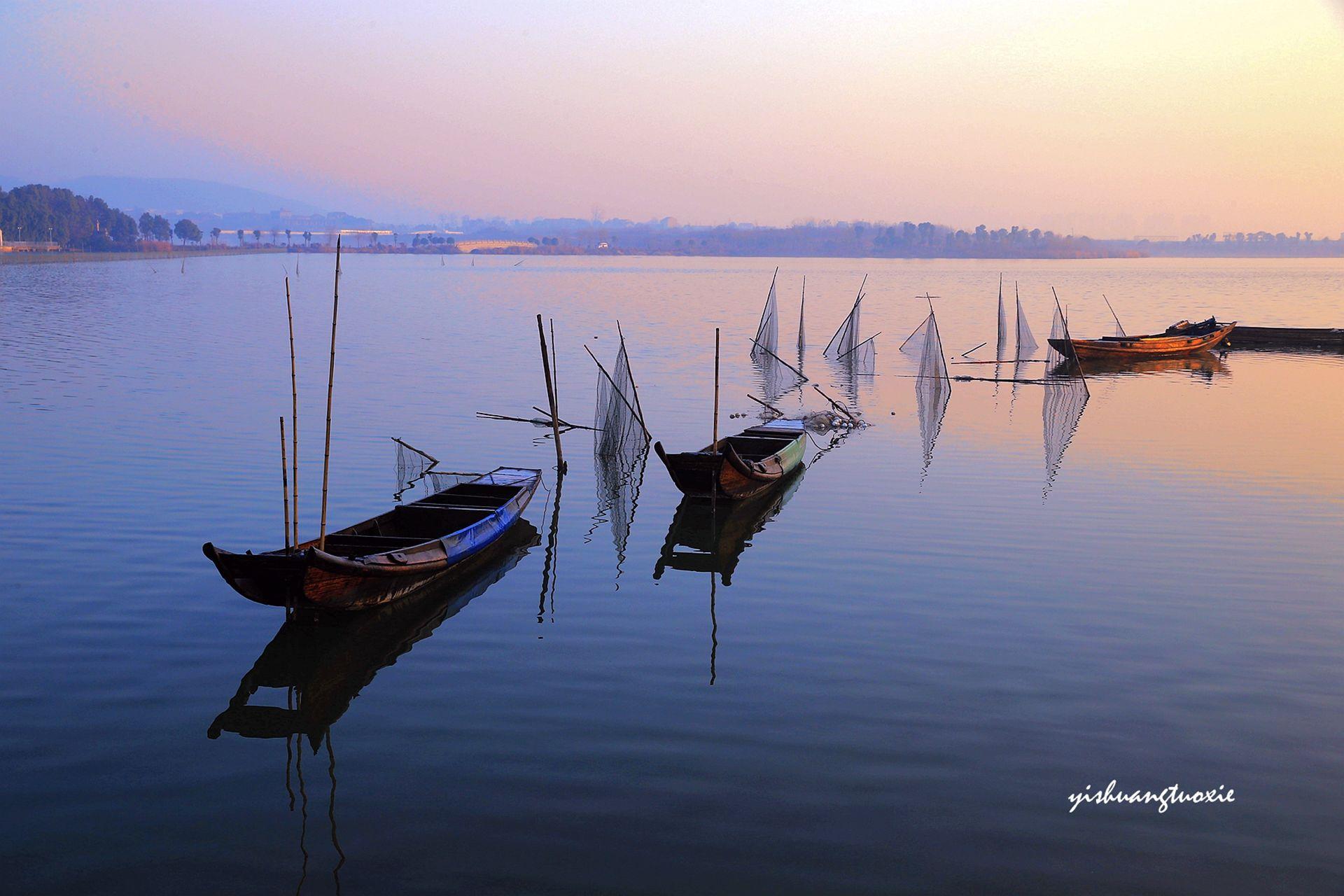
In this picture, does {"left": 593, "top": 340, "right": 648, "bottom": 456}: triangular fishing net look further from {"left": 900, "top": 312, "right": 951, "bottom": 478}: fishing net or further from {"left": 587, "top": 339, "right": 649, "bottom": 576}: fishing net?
{"left": 900, "top": 312, "right": 951, "bottom": 478}: fishing net

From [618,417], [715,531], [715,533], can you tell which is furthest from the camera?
[618,417]

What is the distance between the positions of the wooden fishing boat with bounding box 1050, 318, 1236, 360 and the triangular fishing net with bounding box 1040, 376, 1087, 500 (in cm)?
670

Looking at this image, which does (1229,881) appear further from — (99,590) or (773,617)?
(99,590)

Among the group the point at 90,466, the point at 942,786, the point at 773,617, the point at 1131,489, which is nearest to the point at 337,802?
Result: the point at 942,786

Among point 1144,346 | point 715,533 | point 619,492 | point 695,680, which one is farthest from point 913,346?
point 695,680

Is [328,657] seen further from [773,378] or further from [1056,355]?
[1056,355]

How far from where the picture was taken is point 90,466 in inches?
843

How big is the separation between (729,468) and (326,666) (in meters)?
9.20

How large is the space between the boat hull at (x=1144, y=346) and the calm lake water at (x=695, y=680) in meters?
21.7

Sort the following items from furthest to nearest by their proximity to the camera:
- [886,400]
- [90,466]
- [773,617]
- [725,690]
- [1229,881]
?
[886,400]
[90,466]
[773,617]
[725,690]
[1229,881]

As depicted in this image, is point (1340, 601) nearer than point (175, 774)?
No

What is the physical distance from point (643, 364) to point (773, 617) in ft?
107

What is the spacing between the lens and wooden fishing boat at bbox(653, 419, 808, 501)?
1919cm

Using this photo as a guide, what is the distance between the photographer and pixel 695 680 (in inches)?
454
